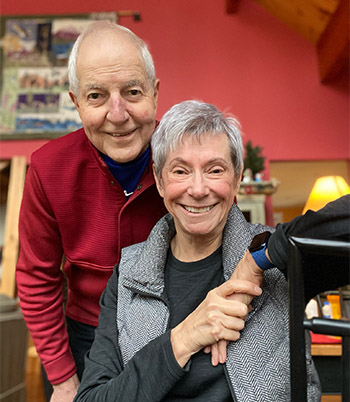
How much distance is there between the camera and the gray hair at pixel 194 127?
43.8 inches

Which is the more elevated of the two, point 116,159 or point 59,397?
point 116,159

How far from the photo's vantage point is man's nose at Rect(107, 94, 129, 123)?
126 cm

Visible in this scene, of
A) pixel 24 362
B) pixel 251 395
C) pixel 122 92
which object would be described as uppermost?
pixel 122 92

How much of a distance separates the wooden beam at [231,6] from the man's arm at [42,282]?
348 cm

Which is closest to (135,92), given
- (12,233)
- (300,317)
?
(300,317)

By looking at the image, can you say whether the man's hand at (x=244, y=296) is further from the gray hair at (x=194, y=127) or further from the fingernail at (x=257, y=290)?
the gray hair at (x=194, y=127)

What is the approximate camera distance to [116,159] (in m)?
1.34

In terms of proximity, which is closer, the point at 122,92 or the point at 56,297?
the point at 122,92

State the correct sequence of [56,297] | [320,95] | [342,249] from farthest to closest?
[320,95] → [56,297] → [342,249]

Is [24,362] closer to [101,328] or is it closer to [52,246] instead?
[52,246]

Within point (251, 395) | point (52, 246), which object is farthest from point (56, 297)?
point (251, 395)

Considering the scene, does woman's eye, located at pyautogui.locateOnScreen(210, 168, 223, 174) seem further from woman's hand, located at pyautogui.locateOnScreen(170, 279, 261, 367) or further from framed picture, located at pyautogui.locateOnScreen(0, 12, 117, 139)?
framed picture, located at pyautogui.locateOnScreen(0, 12, 117, 139)

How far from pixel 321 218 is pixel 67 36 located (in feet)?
14.1

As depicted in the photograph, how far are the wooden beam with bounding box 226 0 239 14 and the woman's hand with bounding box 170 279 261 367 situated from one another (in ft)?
12.9
